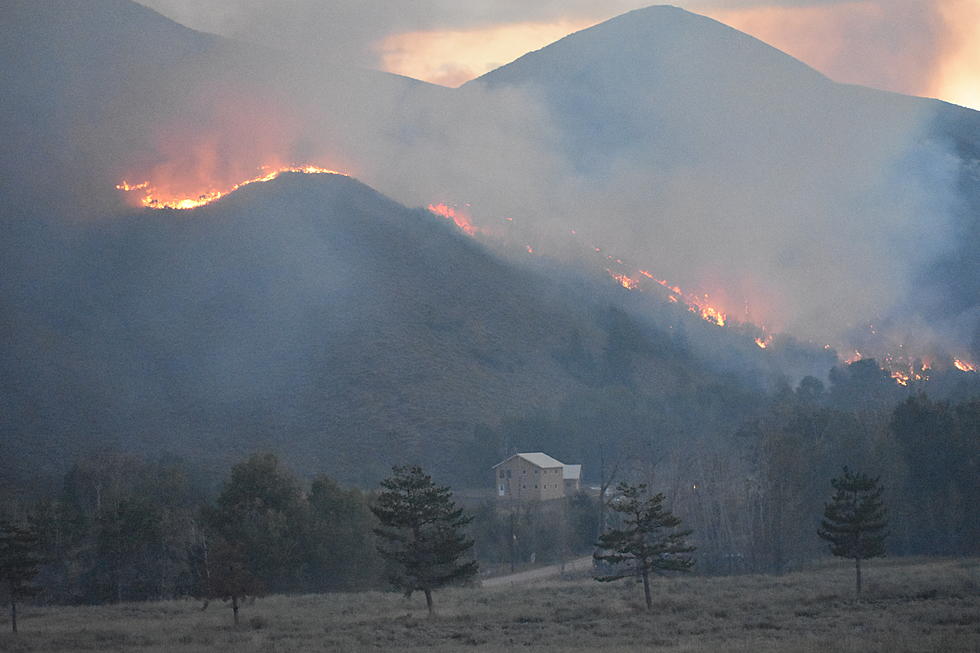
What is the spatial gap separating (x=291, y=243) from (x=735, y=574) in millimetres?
91021

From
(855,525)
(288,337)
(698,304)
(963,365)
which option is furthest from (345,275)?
(855,525)

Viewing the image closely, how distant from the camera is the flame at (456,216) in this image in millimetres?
153875

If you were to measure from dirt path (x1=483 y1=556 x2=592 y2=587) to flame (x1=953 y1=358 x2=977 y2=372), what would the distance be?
270 feet

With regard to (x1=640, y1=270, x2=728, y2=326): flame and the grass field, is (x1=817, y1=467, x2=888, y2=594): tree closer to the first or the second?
the grass field

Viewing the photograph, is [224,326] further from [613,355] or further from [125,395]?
[613,355]

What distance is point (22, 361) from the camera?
98.6 meters

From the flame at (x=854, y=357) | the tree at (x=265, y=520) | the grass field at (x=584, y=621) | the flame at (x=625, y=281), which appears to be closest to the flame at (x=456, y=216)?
the flame at (x=625, y=281)

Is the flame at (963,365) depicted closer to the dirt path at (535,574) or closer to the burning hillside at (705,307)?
the burning hillside at (705,307)

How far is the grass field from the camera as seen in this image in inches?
1171

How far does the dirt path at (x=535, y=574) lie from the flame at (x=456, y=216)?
90719 millimetres

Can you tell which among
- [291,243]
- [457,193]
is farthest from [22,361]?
[457,193]

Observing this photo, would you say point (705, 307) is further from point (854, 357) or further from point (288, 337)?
point (288, 337)

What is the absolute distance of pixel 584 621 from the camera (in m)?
35.8

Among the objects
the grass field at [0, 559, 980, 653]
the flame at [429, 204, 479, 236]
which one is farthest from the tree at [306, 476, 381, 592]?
the flame at [429, 204, 479, 236]
